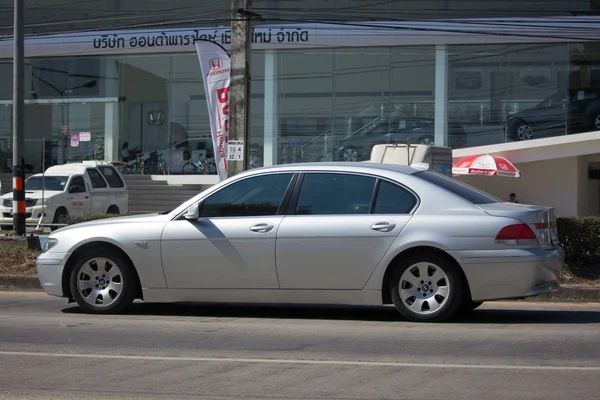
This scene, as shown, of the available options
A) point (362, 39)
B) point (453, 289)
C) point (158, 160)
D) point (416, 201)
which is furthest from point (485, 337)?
point (158, 160)

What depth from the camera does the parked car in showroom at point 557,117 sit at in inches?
1186

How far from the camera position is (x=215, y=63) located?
16.7 m

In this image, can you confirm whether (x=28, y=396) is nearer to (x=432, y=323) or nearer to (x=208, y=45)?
(x=432, y=323)

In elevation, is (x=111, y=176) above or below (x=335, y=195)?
above

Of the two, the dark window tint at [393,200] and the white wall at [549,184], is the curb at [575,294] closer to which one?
the dark window tint at [393,200]

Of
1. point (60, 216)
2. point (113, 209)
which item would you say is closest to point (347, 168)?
point (60, 216)

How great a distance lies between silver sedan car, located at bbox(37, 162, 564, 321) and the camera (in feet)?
27.6

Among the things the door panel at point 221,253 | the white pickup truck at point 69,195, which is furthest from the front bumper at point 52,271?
the white pickup truck at point 69,195

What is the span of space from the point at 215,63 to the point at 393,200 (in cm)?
874

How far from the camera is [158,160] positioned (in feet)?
111

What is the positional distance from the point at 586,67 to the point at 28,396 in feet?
90.0

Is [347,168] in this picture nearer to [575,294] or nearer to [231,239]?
[231,239]

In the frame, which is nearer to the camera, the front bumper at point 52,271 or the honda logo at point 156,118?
the front bumper at point 52,271

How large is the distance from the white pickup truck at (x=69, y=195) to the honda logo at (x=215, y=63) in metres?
8.07
